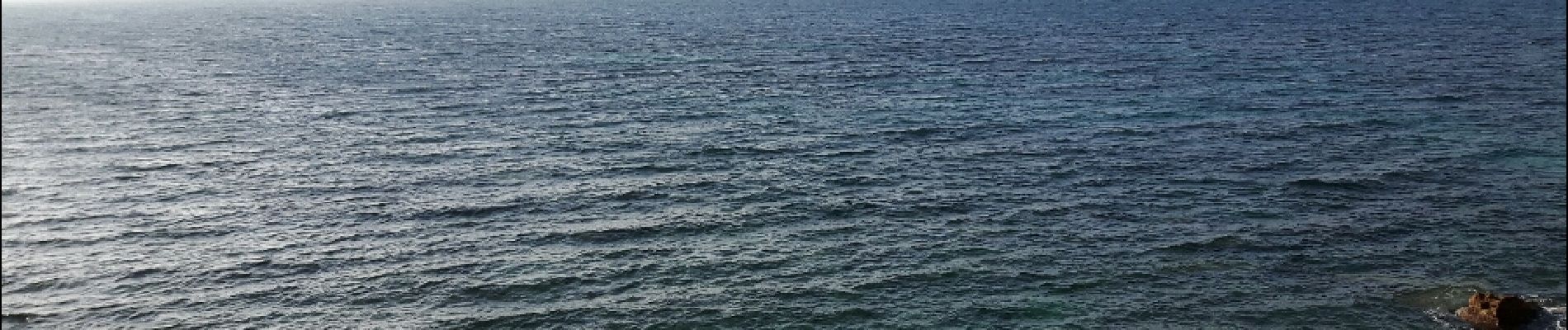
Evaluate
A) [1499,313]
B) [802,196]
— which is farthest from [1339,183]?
[802,196]

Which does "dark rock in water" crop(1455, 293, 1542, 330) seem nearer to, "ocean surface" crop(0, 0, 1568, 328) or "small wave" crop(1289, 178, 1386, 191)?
"ocean surface" crop(0, 0, 1568, 328)

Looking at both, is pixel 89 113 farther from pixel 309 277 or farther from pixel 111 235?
pixel 309 277

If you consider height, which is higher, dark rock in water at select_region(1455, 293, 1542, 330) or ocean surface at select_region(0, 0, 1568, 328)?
dark rock in water at select_region(1455, 293, 1542, 330)

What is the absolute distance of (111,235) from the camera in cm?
A: 6638

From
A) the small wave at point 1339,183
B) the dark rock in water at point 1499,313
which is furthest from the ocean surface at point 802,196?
the dark rock in water at point 1499,313

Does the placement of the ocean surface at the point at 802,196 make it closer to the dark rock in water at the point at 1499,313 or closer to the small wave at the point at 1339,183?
→ the small wave at the point at 1339,183

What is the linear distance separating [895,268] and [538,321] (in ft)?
54.8

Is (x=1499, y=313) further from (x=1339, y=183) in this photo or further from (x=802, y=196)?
(x=802, y=196)

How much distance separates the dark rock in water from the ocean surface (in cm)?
136

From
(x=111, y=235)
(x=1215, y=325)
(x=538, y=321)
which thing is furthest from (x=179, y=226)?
(x=1215, y=325)

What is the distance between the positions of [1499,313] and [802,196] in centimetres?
3605

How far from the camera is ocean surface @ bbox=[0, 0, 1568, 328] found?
2207 inches

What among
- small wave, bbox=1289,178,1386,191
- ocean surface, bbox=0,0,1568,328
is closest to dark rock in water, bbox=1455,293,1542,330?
ocean surface, bbox=0,0,1568,328

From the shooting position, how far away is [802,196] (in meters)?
73.1
